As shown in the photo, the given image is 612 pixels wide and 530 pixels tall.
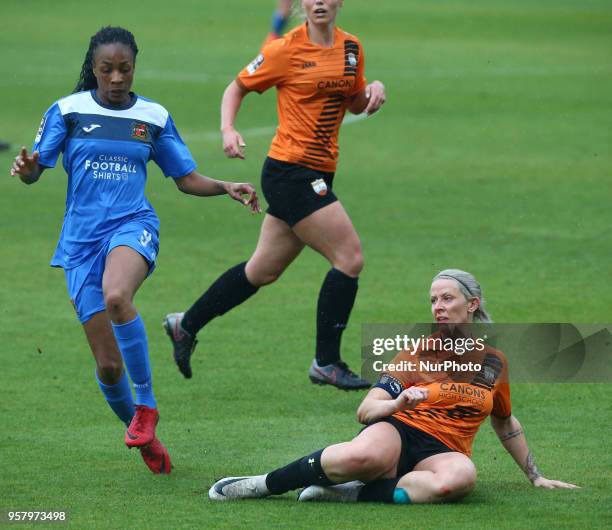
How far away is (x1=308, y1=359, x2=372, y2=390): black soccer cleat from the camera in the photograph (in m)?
9.08

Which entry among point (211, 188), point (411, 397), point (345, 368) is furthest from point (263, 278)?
point (411, 397)

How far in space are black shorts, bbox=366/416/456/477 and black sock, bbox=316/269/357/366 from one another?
7.22 feet

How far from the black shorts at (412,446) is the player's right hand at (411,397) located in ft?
1.29

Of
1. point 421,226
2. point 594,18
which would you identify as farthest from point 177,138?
point 594,18

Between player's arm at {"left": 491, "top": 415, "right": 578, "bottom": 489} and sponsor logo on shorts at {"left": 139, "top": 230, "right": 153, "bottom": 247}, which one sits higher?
sponsor logo on shorts at {"left": 139, "top": 230, "right": 153, "bottom": 247}

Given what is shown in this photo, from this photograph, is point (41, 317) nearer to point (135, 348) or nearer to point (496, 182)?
point (135, 348)

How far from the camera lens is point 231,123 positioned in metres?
8.98

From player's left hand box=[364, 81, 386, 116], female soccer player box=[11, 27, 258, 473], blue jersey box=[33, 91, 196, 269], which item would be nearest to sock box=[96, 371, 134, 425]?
female soccer player box=[11, 27, 258, 473]

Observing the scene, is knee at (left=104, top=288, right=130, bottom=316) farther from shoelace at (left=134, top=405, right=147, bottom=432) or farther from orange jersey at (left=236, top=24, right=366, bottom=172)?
orange jersey at (left=236, top=24, right=366, bottom=172)

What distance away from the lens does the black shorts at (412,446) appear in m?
6.90

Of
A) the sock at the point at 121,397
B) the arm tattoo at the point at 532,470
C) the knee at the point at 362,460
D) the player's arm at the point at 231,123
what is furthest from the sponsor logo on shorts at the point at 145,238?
the arm tattoo at the point at 532,470

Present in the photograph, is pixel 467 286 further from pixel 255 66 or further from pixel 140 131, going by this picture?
pixel 255 66

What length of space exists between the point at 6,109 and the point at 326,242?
53.9ft

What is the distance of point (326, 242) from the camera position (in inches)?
357
